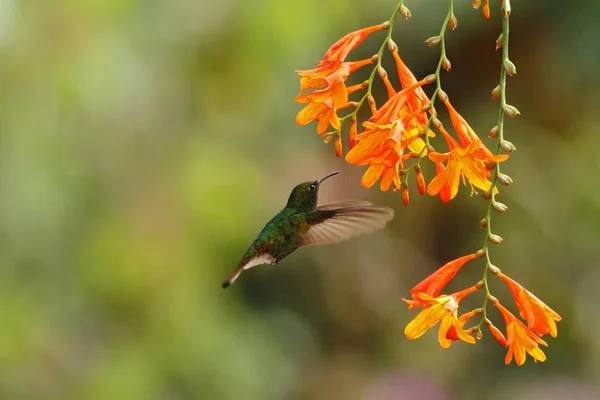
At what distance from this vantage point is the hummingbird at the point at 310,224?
1566 mm

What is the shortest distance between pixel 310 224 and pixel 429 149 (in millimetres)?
556

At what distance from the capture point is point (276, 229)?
184 cm

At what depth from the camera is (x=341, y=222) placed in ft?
5.46

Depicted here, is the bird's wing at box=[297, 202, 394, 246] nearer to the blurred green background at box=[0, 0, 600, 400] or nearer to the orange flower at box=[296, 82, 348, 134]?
the orange flower at box=[296, 82, 348, 134]

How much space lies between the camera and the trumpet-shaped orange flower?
1.25 meters

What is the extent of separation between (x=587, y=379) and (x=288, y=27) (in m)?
2.60

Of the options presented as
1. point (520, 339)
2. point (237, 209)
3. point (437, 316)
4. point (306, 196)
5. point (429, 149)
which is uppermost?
point (429, 149)

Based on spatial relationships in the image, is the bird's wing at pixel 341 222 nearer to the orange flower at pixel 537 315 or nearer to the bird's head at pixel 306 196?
the bird's head at pixel 306 196

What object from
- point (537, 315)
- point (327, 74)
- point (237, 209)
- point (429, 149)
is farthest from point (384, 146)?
point (237, 209)

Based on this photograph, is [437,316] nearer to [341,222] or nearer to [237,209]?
[341,222]

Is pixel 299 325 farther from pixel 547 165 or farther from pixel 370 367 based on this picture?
pixel 547 165

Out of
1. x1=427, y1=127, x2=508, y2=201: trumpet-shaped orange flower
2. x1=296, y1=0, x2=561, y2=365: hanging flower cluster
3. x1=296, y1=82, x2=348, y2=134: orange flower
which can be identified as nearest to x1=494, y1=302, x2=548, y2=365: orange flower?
x1=296, y1=0, x2=561, y2=365: hanging flower cluster

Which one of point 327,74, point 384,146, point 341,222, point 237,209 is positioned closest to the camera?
point 384,146

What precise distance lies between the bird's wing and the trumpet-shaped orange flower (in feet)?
0.57
